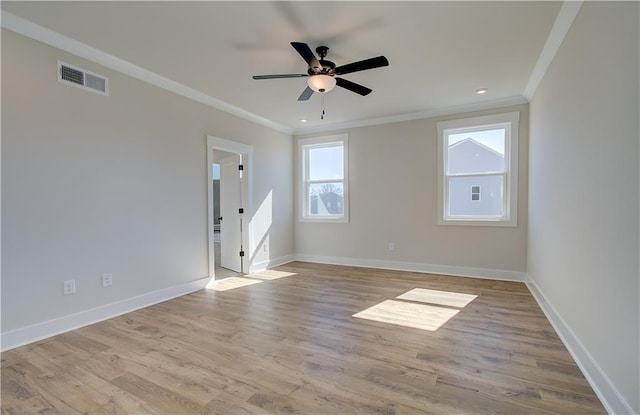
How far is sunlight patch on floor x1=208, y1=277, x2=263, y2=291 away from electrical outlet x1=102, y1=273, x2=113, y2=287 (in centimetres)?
133

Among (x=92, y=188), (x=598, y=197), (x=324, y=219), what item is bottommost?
(x=324, y=219)

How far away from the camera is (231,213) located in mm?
5371

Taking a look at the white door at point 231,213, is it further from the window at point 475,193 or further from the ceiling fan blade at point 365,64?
the window at point 475,193

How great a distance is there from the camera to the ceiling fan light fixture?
2.88 metres

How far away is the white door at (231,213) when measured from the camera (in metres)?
5.23

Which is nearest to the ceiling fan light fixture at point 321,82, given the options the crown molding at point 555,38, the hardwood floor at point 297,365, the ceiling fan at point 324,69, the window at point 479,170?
the ceiling fan at point 324,69

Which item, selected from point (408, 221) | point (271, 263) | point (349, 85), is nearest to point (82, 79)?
point (349, 85)

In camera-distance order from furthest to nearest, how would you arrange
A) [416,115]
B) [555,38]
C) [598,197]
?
1. [416,115]
2. [555,38]
3. [598,197]

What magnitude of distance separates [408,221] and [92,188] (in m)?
4.40

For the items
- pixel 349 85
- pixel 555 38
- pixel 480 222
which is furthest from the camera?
pixel 480 222

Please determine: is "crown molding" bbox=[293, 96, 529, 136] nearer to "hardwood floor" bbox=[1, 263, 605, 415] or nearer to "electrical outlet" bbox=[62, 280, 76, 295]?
"hardwood floor" bbox=[1, 263, 605, 415]

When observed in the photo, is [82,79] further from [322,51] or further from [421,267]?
[421,267]

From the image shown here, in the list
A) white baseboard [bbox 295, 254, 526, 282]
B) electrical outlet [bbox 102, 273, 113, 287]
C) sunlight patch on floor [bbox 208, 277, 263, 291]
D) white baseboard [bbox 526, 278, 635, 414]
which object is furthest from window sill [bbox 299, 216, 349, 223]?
electrical outlet [bbox 102, 273, 113, 287]

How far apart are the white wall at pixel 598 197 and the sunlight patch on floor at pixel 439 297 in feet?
2.87
